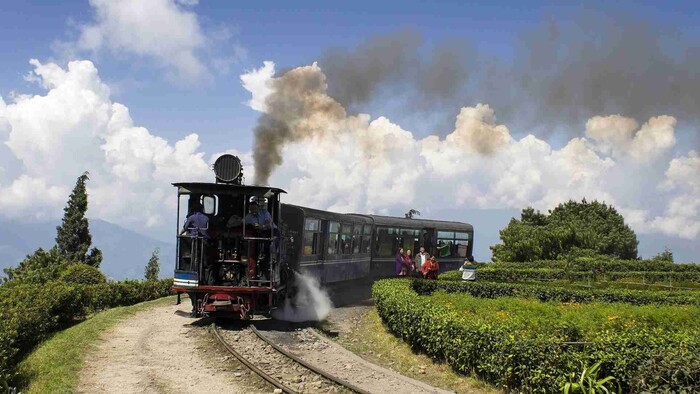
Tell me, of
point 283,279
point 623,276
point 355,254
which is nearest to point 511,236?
point 623,276

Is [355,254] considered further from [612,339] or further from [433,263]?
[612,339]

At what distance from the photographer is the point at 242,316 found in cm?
1684

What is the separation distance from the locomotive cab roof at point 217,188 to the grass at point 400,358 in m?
4.86

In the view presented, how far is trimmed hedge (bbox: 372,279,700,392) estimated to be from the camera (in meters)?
9.35

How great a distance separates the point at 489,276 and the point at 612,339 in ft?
77.6

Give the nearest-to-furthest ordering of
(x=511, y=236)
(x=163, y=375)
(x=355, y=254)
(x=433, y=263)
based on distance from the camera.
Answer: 1. (x=163, y=375)
2. (x=433, y=263)
3. (x=355, y=254)
4. (x=511, y=236)

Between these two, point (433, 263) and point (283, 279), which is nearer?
point (283, 279)

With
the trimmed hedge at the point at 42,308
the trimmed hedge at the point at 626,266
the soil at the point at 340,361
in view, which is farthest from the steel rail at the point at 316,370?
the trimmed hedge at the point at 626,266

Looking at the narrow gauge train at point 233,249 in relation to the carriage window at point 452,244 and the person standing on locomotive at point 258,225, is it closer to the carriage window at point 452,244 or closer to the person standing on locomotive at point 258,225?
Answer: the person standing on locomotive at point 258,225

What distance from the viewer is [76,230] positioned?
60281mm

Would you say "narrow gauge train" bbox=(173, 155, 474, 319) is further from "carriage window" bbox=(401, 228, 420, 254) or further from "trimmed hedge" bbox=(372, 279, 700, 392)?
"carriage window" bbox=(401, 228, 420, 254)

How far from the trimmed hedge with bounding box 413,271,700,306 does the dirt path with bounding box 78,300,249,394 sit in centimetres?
1023

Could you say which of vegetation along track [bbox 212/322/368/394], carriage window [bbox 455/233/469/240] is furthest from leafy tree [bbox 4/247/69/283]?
carriage window [bbox 455/233/469/240]

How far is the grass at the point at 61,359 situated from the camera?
Answer: 36.2 ft
